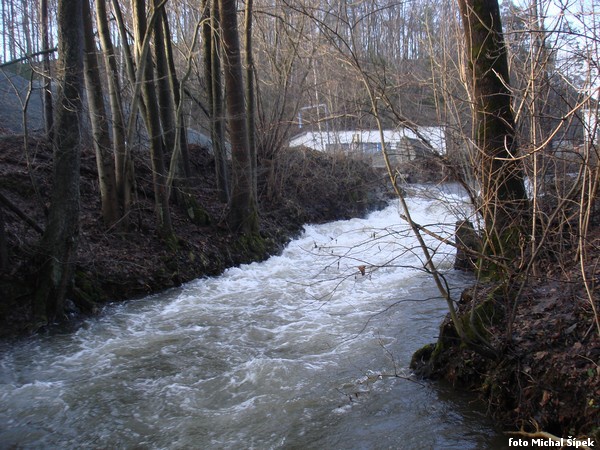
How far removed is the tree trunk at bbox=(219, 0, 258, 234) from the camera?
12930 millimetres

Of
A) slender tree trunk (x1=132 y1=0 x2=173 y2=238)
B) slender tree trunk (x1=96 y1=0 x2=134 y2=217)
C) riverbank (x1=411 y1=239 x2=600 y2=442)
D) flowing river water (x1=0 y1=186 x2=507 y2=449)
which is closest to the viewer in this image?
riverbank (x1=411 y1=239 x2=600 y2=442)

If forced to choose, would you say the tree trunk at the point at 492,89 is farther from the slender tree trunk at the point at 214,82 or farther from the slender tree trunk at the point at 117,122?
the slender tree trunk at the point at 214,82

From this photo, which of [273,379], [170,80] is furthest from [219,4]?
[273,379]

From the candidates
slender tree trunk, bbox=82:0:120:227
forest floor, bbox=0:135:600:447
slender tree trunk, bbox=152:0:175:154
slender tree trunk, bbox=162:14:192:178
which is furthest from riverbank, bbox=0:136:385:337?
slender tree trunk, bbox=152:0:175:154

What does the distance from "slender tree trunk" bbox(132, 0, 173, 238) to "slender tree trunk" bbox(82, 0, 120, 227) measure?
2.92 ft

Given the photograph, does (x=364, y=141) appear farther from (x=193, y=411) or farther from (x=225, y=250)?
(x=193, y=411)

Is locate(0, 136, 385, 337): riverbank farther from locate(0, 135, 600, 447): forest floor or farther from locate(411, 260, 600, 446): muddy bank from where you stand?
locate(411, 260, 600, 446): muddy bank

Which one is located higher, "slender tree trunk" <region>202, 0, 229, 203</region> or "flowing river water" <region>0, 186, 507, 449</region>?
"slender tree trunk" <region>202, 0, 229, 203</region>

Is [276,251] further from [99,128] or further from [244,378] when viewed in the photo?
[244,378]

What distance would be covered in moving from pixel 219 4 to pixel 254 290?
7075 millimetres

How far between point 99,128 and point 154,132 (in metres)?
1.17

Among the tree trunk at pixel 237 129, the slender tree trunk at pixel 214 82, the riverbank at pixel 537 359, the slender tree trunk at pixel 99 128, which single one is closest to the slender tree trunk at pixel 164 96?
the slender tree trunk at pixel 214 82

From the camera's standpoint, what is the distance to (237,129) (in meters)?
13.4

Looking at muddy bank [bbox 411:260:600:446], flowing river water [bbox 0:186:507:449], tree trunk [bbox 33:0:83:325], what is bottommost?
flowing river water [bbox 0:186:507:449]
